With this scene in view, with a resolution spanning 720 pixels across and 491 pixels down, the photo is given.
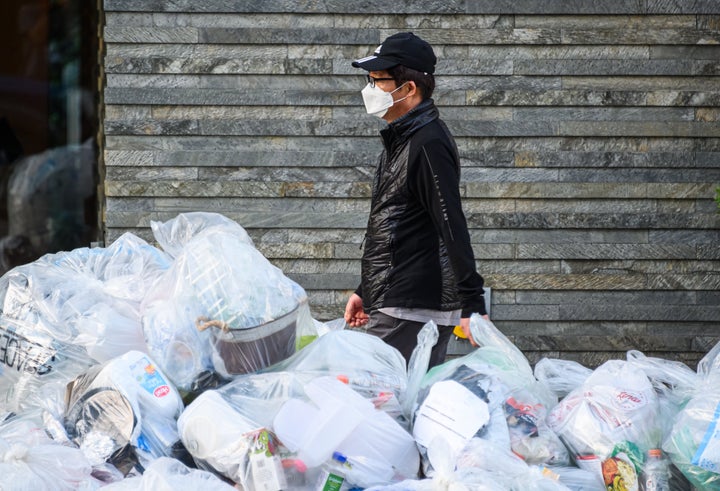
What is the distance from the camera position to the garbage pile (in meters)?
2.46

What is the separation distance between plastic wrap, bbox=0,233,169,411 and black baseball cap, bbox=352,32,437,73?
1.05 m

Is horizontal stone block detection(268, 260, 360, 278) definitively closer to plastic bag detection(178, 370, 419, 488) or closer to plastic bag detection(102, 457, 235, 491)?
plastic bag detection(178, 370, 419, 488)

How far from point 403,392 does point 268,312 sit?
0.44 m

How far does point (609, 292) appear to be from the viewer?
549 cm

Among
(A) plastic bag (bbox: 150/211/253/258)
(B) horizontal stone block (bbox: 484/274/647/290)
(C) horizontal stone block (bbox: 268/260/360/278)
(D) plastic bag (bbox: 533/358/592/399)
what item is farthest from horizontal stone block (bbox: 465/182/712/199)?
(A) plastic bag (bbox: 150/211/253/258)

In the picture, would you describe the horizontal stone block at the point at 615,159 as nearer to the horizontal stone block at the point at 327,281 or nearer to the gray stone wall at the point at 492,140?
the gray stone wall at the point at 492,140

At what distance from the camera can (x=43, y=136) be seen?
6277 millimetres

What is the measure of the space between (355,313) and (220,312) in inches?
47.1

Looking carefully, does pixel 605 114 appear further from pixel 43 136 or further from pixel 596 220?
pixel 43 136

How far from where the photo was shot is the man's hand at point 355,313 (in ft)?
12.7

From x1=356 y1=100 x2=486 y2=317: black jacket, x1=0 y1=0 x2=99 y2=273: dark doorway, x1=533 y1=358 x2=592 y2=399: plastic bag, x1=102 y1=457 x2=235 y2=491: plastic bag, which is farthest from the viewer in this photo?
x1=0 y1=0 x2=99 y2=273: dark doorway

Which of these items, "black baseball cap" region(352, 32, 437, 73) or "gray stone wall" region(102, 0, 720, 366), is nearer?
"black baseball cap" region(352, 32, 437, 73)

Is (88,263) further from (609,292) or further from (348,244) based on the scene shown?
(609,292)

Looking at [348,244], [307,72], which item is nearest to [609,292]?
[348,244]
